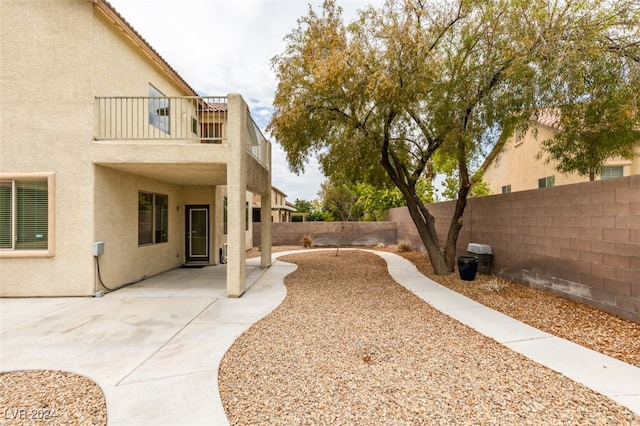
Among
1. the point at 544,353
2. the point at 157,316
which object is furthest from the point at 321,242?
the point at 544,353

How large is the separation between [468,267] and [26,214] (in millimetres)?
10926

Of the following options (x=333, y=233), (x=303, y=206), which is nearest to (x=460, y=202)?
(x=333, y=233)

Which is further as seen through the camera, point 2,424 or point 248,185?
point 248,185

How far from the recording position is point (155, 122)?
9.80 meters

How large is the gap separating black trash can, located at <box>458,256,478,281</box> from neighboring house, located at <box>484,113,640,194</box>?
206 inches

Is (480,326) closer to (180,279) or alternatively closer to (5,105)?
(180,279)

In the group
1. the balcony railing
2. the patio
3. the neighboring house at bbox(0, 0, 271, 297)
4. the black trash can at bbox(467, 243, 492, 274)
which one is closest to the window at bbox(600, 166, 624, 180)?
the black trash can at bbox(467, 243, 492, 274)

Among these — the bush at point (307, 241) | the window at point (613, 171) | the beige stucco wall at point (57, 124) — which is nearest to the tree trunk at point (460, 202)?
the beige stucco wall at point (57, 124)

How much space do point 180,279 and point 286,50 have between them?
7263 millimetres

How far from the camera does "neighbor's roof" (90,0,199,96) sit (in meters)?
7.28

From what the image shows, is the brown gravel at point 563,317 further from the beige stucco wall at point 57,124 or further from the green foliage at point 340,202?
the green foliage at point 340,202

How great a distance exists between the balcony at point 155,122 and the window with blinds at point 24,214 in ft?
5.94

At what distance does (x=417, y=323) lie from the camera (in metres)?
5.57

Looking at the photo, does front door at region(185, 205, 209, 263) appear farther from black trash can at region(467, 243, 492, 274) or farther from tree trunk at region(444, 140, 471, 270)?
black trash can at region(467, 243, 492, 274)
